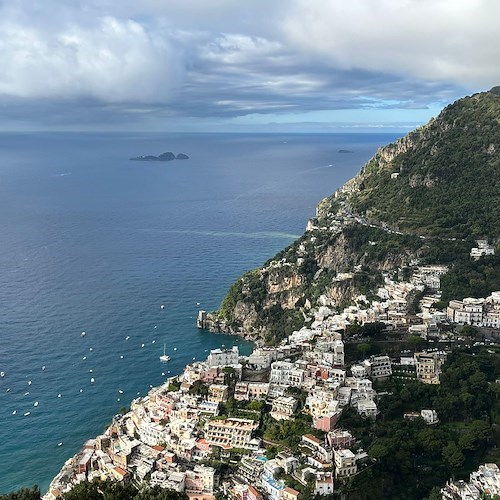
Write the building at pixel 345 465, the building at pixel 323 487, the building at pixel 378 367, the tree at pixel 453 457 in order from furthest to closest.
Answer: the building at pixel 378 367, the tree at pixel 453 457, the building at pixel 345 465, the building at pixel 323 487

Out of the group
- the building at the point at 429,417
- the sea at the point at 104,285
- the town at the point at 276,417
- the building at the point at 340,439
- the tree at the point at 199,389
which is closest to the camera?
the town at the point at 276,417

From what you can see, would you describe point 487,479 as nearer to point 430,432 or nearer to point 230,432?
point 430,432

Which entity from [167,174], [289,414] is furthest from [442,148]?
[167,174]

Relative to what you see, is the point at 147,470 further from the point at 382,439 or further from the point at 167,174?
the point at 167,174

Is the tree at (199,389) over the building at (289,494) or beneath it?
over

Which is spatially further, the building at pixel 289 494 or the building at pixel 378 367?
the building at pixel 378 367

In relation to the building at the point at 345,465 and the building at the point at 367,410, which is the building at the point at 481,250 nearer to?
the building at the point at 367,410

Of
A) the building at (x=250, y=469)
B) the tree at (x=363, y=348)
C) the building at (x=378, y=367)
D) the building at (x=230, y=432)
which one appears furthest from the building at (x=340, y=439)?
the tree at (x=363, y=348)

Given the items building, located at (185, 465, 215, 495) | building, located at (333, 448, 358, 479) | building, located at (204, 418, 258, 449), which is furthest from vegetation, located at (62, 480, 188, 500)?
building, located at (204, 418, 258, 449)
